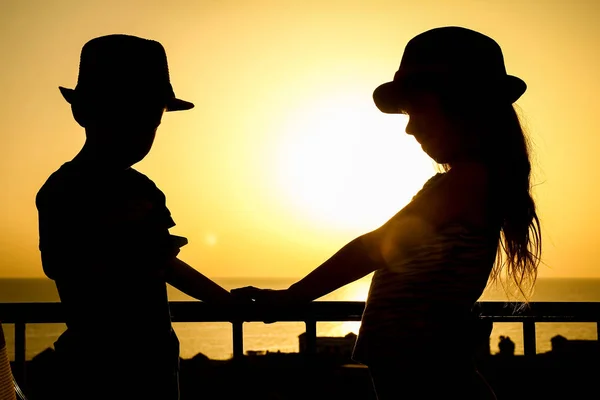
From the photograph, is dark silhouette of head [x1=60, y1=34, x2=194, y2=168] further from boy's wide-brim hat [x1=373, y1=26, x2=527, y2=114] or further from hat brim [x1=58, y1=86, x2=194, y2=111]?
boy's wide-brim hat [x1=373, y1=26, x2=527, y2=114]

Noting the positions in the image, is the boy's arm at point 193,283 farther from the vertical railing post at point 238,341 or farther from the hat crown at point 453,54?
the hat crown at point 453,54

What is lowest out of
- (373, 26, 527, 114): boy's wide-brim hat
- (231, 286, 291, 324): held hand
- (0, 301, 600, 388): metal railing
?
(0, 301, 600, 388): metal railing

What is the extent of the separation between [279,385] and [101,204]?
4.57 feet

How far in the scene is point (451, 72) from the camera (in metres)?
2.01

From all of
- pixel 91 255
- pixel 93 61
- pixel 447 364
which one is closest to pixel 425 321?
pixel 447 364

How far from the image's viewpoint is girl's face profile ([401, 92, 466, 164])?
79.0 inches

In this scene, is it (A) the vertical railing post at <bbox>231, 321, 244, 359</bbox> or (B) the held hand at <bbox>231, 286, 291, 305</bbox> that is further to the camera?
(A) the vertical railing post at <bbox>231, 321, 244, 359</bbox>

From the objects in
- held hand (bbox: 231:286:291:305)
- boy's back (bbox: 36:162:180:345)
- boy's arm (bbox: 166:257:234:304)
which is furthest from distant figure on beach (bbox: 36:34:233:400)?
held hand (bbox: 231:286:291:305)

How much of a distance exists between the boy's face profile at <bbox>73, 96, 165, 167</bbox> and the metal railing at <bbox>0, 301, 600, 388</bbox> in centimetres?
83

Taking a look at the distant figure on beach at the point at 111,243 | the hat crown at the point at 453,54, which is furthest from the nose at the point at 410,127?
the distant figure on beach at the point at 111,243

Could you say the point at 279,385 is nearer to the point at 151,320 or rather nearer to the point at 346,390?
the point at 346,390

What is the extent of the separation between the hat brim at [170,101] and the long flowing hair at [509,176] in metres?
0.82

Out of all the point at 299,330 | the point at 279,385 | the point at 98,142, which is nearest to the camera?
the point at 98,142

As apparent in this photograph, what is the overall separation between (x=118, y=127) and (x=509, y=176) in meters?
1.13
